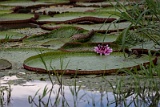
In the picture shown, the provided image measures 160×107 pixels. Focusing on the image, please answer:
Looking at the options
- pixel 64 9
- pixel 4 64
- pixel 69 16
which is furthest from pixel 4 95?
pixel 64 9

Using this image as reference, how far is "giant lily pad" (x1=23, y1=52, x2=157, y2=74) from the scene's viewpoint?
3.05 meters

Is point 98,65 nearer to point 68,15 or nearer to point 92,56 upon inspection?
point 92,56

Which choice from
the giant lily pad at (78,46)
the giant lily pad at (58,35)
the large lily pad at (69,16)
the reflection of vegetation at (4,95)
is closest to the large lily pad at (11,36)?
the giant lily pad at (58,35)

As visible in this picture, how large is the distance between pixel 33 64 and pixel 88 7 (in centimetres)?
343

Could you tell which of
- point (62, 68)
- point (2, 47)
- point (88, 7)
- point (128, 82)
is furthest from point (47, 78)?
point (88, 7)

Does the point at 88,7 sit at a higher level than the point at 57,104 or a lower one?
lower

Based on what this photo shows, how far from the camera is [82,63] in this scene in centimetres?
326

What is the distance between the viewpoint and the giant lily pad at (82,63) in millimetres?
3051

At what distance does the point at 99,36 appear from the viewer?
4.19m

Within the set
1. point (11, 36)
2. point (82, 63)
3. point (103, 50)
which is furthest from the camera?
point (11, 36)

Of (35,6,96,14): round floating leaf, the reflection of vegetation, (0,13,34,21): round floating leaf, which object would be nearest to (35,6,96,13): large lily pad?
(35,6,96,14): round floating leaf

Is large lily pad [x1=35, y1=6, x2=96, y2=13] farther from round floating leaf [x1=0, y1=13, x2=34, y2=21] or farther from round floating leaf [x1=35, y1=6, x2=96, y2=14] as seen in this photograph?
round floating leaf [x1=0, y1=13, x2=34, y2=21]

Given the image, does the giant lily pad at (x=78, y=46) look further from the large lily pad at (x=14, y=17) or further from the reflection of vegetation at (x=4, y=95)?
the large lily pad at (x=14, y=17)

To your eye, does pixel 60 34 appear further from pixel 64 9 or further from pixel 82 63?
pixel 64 9
